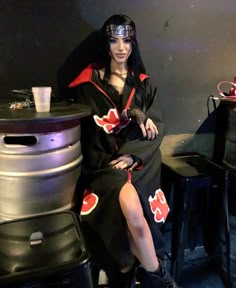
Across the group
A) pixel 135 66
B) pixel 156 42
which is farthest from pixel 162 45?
pixel 135 66

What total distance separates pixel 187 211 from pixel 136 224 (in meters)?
0.40

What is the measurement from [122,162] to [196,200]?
701mm

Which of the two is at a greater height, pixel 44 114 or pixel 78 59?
pixel 78 59

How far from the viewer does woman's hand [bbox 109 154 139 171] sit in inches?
55.0

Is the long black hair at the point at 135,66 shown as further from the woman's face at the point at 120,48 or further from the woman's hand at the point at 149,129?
the woman's hand at the point at 149,129

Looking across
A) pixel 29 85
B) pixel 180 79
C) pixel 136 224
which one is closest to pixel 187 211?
pixel 136 224

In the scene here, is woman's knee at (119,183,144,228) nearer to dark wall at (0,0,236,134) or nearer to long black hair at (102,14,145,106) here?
long black hair at (102,14,145,106)

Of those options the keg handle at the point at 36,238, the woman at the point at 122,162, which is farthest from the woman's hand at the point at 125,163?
the keg handle at the point at 36,238

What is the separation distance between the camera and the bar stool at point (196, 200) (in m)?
1.54

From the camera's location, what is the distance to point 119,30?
1432 mm

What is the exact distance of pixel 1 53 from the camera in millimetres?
1476

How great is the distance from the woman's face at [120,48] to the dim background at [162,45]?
0.19 meters

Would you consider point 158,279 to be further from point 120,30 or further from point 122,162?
point 120,30

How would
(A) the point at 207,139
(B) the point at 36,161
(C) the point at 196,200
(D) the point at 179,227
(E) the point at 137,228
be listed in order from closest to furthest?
(B) the point at 36,161
(E) the point at 137,228
(D) the point at 179,227
(C) the point at 196,200
(A) the point at 207,139
